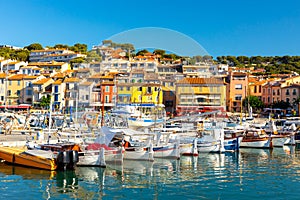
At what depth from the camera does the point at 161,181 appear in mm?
16656

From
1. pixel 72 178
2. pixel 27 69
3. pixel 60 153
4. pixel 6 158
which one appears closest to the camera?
pixel 72 178

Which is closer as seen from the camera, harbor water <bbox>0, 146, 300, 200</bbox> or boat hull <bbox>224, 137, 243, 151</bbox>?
harbor water <bbox>0, 146, 300, 200</bbox>

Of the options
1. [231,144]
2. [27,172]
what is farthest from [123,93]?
[27,172]

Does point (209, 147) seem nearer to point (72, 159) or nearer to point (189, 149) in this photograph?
point (189, 149)

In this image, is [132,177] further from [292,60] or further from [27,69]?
[292,60]

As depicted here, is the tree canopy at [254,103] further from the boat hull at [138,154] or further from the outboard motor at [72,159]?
the outboard motor at [72,159]

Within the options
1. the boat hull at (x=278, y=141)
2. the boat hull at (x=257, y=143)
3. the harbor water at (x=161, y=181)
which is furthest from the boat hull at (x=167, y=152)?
the boat hull at (x=278, y=141)

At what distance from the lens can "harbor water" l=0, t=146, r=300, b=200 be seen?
46.6ft

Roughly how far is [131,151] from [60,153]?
4629 mm

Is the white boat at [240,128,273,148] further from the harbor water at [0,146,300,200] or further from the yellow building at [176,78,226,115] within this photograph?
the harbor water at [0,146,300,200]

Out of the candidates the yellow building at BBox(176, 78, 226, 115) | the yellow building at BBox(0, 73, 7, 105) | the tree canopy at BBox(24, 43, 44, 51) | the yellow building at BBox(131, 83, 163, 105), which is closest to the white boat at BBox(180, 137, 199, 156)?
the yellow building at BBox(176, 78, 226, 115)

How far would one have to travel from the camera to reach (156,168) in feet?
65.1

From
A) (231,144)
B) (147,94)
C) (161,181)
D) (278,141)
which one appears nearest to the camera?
(161,181)

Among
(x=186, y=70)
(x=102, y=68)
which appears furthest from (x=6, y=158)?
(x=186, y=70)
